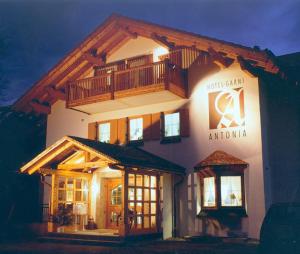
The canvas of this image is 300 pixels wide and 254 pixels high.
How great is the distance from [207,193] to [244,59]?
5.16m

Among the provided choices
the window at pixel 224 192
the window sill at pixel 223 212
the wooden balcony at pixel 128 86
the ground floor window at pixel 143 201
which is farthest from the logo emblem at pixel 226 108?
the ground floor window at pixel 143 201

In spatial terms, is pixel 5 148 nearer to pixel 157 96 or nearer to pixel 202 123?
pixel 157 96

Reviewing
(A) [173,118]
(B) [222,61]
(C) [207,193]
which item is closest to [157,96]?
(A) [173,118]

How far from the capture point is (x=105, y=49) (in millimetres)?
20719

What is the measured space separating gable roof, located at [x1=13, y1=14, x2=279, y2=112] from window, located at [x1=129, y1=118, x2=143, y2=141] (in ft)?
11.7

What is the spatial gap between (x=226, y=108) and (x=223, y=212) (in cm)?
390

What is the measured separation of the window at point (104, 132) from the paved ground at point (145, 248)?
5743 mm

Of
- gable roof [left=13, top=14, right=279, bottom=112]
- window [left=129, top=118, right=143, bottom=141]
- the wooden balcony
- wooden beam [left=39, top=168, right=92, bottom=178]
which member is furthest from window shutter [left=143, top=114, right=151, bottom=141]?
gable roof [left=13, top=14, right=279, bottom=112]

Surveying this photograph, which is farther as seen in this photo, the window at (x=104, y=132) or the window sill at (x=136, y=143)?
the window at (x=104, y=132)

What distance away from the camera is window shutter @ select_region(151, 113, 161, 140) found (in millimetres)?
18297

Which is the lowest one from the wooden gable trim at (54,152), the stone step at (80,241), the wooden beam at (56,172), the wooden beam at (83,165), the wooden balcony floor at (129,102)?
the stone step at (80,241)

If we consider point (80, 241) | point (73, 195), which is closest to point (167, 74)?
point (73, 195)

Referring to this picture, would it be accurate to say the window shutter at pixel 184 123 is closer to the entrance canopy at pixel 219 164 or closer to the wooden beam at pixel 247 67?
the entrance canopy at pixel 219 164

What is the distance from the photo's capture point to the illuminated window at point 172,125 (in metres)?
18.1
